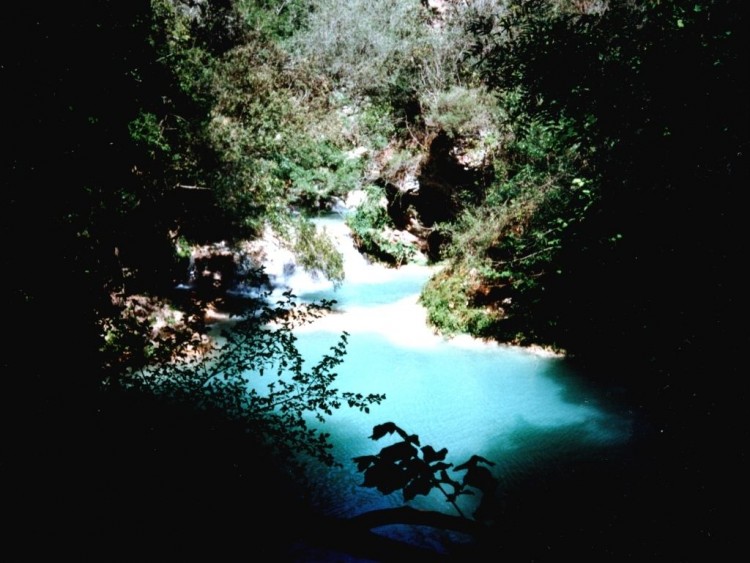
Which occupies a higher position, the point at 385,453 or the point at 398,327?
the point at 398,327

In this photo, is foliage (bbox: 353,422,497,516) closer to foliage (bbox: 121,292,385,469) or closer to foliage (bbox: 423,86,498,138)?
foliage (bbox: 121,292,385,469)

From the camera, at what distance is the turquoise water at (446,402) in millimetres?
6285

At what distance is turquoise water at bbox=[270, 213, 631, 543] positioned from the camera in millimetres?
6285

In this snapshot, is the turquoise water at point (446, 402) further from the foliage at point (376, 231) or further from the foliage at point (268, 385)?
the foliage at point (376, 231)

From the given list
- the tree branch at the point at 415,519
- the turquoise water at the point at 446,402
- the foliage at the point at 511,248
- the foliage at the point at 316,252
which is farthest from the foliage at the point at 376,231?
the tree branch at the point at 415,519

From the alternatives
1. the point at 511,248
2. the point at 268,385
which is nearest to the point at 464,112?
the point at 511,248

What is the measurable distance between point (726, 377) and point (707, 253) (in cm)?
85

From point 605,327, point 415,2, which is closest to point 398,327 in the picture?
point 605,327

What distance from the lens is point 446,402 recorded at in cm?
799

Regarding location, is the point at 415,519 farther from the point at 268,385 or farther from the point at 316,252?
the point at 316,252

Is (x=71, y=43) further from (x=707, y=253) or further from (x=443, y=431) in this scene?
(x=443, y=431)

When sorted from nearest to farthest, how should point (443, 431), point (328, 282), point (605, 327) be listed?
point (443, 431)
point (605, 327)
point (328, 282)

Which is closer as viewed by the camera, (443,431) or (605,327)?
(443,431)

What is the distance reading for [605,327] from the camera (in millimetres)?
8469
